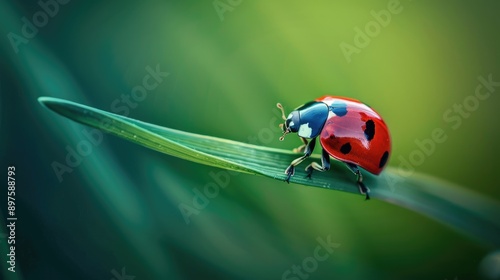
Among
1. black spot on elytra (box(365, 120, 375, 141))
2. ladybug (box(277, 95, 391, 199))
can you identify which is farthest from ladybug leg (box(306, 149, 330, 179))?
black spot on elytra (box(365, 120, 375, 141))

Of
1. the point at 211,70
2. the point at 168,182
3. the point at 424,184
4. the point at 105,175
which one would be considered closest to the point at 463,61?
the point at 424,184

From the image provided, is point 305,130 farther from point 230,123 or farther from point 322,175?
point 230,123

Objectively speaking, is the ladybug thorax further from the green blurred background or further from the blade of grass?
the green blurred background

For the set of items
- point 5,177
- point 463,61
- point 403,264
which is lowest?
point 403,264

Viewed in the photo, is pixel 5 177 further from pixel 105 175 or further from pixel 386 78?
pixel 386 78

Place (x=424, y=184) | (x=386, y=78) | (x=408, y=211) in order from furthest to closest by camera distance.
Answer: (x=386, y=78)
(x=408, y=211)
(x=424, y=184)

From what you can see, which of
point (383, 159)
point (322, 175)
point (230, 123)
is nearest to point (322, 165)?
point (322, 175)

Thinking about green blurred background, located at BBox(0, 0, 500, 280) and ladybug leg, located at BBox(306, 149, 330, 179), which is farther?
green blurred background, located at BBox(0, 0, 500, 280)
